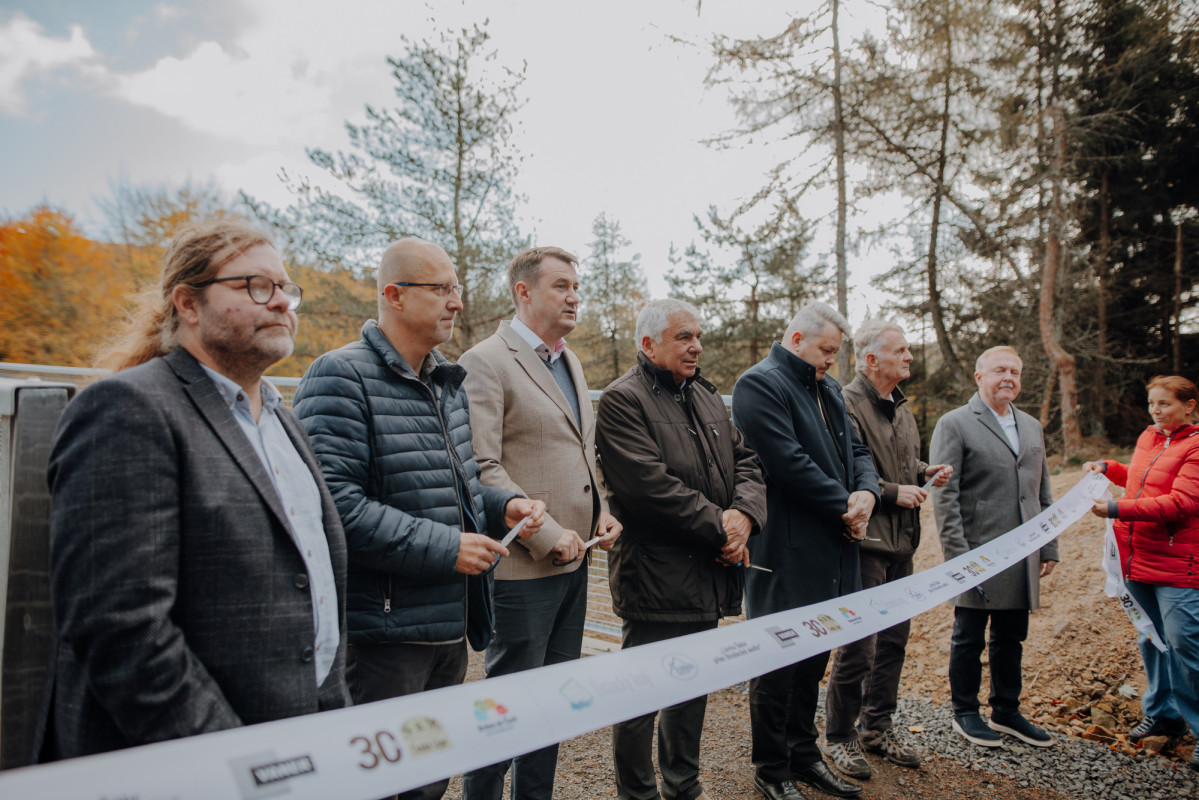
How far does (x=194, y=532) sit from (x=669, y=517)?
1918 mm

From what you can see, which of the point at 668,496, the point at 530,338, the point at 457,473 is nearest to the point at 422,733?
the point at 457,473

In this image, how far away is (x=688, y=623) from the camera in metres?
3.04

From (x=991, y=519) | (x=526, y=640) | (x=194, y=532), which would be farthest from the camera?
(x=991, y=519)

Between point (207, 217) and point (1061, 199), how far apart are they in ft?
55.0

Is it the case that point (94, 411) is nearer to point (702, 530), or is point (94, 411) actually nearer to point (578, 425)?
point (578, 425)

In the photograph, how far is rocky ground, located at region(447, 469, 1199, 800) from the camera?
3584mm

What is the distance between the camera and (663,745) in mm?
3158

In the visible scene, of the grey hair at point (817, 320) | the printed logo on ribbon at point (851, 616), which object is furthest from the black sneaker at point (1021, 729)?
the grey hair at point (817, 320)

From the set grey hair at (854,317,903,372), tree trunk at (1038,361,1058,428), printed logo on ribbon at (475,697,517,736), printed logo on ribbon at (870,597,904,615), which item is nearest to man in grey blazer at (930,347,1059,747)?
grey hair at (854,317,903,372)

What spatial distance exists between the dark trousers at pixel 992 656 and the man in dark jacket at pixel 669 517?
6.27 ft

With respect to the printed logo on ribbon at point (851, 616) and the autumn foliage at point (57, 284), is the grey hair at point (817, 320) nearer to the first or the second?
the printed logo on ribbon at point (851, 616)

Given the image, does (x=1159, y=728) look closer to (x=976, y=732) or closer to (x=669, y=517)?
(x=976, y=732)

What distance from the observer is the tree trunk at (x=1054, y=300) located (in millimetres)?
14000

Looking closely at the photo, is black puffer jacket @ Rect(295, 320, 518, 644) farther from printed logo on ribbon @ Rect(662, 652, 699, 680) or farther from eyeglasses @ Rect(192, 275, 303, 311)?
printed logo on ribbon @ Rect(662, 652, 699, 680)
